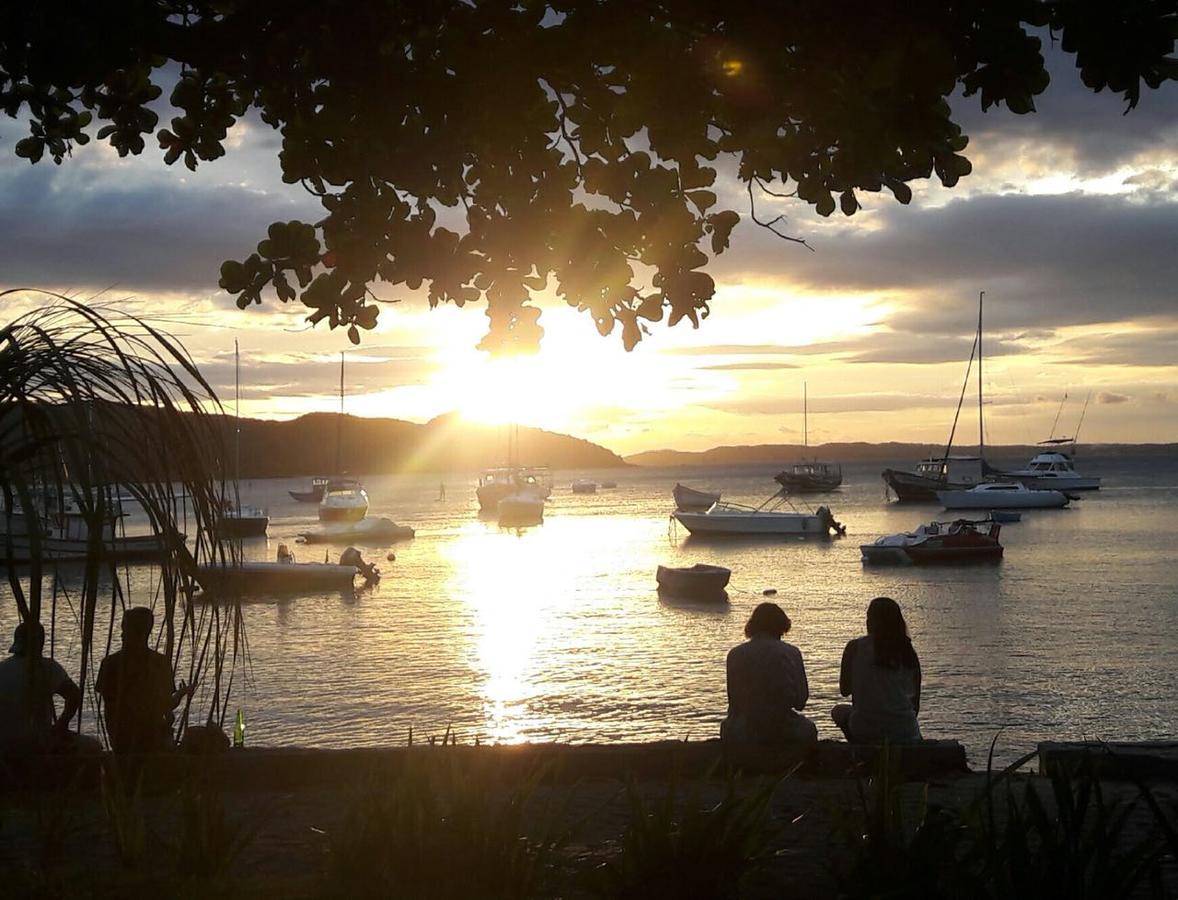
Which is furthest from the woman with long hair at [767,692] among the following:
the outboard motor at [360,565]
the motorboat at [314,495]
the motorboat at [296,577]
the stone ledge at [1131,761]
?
the motorboat at [314,495]

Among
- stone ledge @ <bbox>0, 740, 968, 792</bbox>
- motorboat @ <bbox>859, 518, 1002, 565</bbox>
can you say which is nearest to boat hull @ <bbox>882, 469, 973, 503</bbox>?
motorboat @ <bbox>859, 518, 1002, 565</bbox>

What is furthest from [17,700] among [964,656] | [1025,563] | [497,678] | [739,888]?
[1025,563]

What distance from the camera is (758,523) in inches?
2936

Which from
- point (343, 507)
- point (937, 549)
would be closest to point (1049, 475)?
point (343, 507)

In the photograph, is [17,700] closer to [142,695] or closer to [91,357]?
[142,695]

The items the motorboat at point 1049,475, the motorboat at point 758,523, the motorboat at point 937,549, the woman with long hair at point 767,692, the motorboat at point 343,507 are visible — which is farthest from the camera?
the motorboat at point 1049,475

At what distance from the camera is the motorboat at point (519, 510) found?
9831 cm

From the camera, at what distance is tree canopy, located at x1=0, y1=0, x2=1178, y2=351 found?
502cm

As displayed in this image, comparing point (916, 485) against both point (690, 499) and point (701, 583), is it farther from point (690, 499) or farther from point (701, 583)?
point (701, 583)

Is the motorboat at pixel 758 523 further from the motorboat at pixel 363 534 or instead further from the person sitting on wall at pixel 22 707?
the person sitting on wall at pixel 22 707

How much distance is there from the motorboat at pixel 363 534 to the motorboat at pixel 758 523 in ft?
63.4

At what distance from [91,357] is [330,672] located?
24.8m

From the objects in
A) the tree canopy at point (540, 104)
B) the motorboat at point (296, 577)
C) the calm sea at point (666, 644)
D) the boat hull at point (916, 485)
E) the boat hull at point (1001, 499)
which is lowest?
the calm sea at point (666, 644)

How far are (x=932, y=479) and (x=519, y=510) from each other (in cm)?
4640
